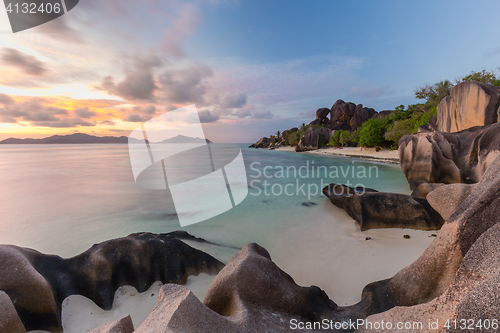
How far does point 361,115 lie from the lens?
56.3 metres

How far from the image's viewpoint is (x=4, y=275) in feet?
7.60

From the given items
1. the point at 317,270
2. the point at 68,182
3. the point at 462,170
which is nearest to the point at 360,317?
the point at 317,270

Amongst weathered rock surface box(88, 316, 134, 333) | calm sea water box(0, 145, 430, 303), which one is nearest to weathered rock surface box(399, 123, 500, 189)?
calm sea water box(0, 145, 430, 303)

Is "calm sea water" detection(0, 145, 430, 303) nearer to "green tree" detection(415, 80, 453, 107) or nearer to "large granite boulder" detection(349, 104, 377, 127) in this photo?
"green tree" detection(415, 80, 453, 107)

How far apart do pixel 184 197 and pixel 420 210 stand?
8.56m

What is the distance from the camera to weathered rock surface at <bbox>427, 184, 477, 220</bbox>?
282cm

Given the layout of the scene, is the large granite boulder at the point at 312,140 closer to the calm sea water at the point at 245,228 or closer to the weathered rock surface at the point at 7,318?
the calm sea water at the point at 245,228

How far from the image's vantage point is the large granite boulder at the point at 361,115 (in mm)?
55812

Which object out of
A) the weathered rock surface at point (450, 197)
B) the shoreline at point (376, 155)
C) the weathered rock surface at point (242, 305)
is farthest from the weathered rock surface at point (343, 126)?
the weathered rock surface at point (242, 305)

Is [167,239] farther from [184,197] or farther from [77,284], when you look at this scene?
[184,197]

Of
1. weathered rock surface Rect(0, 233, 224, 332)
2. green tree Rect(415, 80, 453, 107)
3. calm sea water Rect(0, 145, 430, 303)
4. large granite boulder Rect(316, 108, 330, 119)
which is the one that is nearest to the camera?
weathered rock surface Rect(0, 233, 224, 332)

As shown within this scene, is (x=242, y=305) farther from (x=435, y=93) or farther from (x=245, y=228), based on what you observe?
(x=435, y=93)

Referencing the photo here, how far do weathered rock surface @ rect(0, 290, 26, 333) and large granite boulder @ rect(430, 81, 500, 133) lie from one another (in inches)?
634

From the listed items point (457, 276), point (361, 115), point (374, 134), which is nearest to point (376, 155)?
point (374, 134)
